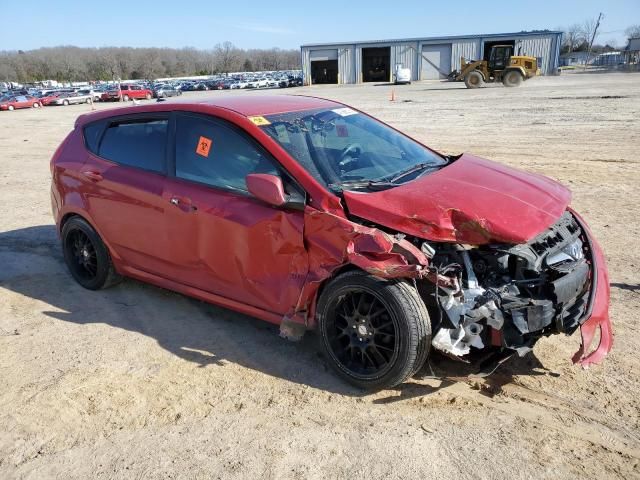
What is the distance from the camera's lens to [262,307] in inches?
145

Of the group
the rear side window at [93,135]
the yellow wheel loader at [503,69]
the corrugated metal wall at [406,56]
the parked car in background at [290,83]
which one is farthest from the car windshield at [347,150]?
the parked car in background at [290,83]

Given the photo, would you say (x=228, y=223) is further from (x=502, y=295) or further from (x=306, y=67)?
(x=306, y=67)

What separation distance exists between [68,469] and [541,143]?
1204cm

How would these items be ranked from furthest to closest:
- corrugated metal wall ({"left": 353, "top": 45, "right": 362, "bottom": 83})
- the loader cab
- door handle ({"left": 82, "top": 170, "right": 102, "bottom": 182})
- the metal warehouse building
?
corrugated metal wall ({"left": 353, "top": 45, "right": 362, "bottom": 83}) < the metal warehouse building < the loader cab < door handle ({"left": 82, "top": 170, "right": 102, "bottom": 182})

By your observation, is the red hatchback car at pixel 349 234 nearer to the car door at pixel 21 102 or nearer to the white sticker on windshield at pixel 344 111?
the white sticker on windshield at pixel 344 111

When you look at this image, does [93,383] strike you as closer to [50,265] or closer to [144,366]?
[144,366]

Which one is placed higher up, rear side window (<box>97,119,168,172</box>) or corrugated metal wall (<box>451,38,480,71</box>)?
corrugated metal wall (<box>451,38,480,71</box>)

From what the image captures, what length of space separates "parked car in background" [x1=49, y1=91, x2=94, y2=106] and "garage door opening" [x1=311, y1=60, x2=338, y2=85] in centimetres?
2670

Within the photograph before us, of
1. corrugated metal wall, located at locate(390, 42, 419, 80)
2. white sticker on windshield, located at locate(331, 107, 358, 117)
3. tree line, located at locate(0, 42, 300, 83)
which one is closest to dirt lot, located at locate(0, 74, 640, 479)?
white sticker on windshield, located at locate(331, 107, 358, 117)

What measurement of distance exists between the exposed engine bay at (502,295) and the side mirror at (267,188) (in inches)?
36.5

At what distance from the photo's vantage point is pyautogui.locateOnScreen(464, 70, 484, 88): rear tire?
120 ft

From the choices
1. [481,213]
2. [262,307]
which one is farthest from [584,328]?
[262,307]

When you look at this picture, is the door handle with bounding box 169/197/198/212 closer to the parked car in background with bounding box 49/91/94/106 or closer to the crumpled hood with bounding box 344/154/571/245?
the crumpled hood with bounding box 344/154/571/245

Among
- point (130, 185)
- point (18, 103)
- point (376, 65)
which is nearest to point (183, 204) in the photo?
point (130, 185)
